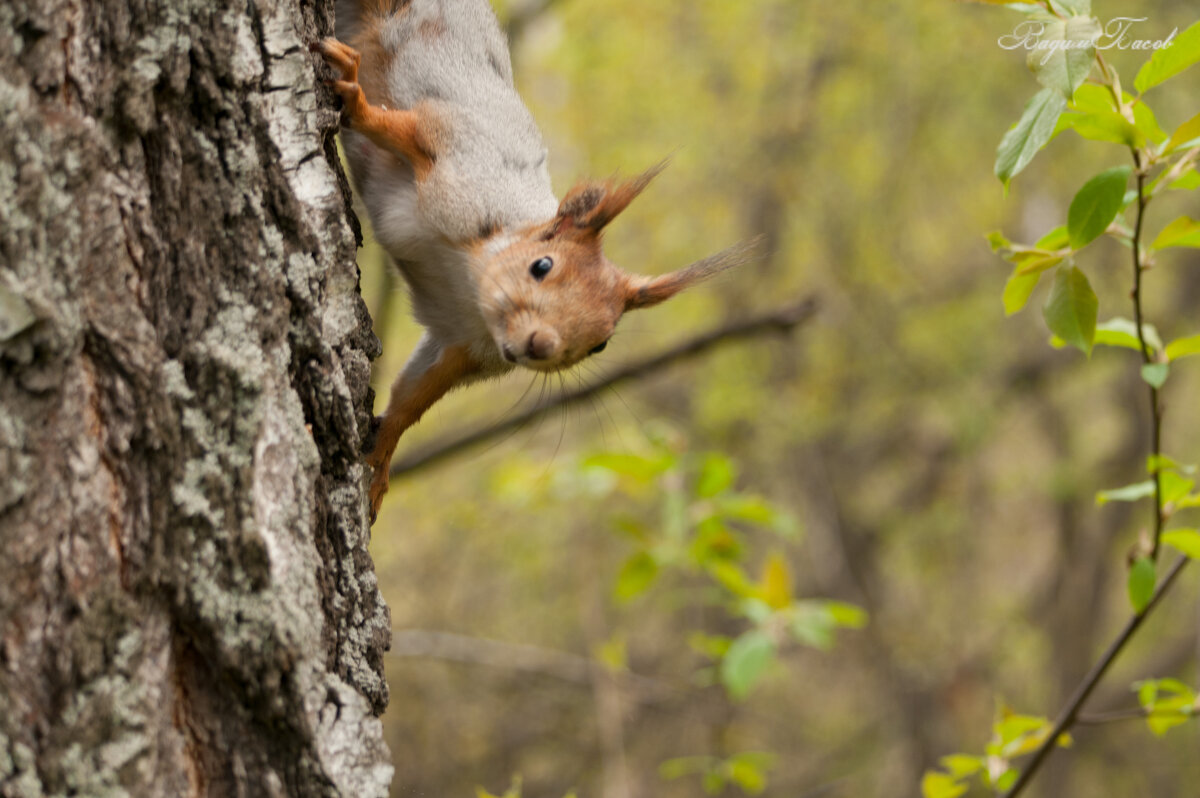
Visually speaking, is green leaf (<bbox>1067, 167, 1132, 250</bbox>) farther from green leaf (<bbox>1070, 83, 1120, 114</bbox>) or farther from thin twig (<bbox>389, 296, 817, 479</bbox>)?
thin twig (<bbox>389, 296, 817, 479</bbox>)

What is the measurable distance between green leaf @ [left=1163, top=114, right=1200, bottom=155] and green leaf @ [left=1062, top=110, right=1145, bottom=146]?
0.03 meters

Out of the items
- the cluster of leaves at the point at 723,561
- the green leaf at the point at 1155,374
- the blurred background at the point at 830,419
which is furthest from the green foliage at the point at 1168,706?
the blurred background at the point at 830,419

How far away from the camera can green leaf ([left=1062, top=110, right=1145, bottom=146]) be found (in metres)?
1.28

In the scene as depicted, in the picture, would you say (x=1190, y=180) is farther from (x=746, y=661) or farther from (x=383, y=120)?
(x=746, y=661)

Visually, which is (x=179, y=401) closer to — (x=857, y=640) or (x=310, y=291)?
(x=310, y=291)

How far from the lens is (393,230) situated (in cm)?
224

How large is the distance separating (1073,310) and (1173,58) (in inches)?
12.4

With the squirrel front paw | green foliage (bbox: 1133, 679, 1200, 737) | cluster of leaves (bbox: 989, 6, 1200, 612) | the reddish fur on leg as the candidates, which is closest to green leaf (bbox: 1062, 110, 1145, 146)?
cluster of leaves (bbox: 989, 6, 1200, 612)

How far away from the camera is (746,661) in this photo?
2.80 m

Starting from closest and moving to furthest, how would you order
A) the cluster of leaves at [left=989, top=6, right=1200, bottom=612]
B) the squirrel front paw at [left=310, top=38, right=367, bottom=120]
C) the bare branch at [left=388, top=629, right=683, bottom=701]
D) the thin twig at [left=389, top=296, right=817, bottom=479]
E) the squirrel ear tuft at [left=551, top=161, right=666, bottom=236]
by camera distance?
1. the cluster of leaves at [left=989, top=6, right=1200, bottom=612]
2. the squirrel front paw at [left=310, top=38, right=367, bottom=120]
3. the squirrel ear tuft at [left=551, top=161, right=666, bottom=236]
4. the thin twig at [left=389, top=296, right=817, bottom=479]
5. the bare branch at [left=388, top=629, right=683, bottom=701]

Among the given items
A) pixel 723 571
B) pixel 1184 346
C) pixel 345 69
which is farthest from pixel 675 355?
pixel 1184 346

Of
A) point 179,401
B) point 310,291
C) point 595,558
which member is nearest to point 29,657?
point 179,401

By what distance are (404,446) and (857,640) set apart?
3.68 m

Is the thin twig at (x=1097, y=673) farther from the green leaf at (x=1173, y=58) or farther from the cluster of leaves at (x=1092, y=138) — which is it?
the green leaf at (x=1173, y=58)
